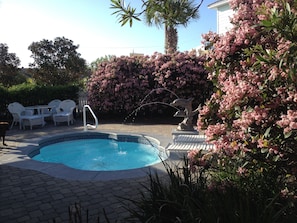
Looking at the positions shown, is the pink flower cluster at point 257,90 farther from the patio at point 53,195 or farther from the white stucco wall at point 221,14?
the white stucco wall at point 221,14

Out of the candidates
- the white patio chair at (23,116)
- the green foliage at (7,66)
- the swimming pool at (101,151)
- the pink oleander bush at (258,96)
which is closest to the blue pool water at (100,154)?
the swimming pool at (101,151)

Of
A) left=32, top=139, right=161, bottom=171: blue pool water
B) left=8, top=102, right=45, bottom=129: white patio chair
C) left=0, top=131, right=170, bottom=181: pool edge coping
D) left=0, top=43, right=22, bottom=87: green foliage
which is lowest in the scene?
left=32, top=139, right=161, bottom=171: blue pool water

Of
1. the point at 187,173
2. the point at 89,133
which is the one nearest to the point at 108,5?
the point at 187,173

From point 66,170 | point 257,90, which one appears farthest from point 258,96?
point 66,170

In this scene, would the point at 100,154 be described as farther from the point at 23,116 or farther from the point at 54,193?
the point at 54,193

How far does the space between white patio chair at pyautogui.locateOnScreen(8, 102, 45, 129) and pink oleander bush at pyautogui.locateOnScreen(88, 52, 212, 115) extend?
290 cm

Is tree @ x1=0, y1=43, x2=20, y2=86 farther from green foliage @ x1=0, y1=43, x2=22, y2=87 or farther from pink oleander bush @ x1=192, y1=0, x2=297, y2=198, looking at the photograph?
pink oleander bush @ x1=192, y1=0, x2=297, y2=198

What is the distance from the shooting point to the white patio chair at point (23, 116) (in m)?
10.5

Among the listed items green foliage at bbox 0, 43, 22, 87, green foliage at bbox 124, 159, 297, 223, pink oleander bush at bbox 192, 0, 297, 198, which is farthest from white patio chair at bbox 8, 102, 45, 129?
pink oleander bush at bbox 192, 0, 297, 198

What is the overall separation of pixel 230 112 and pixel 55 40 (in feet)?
59.1

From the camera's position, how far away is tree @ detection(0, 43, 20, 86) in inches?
704

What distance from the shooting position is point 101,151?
8.77 meters

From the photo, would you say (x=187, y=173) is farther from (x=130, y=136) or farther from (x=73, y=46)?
(x=73, y=46)

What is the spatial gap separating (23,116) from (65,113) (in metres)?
1.64
